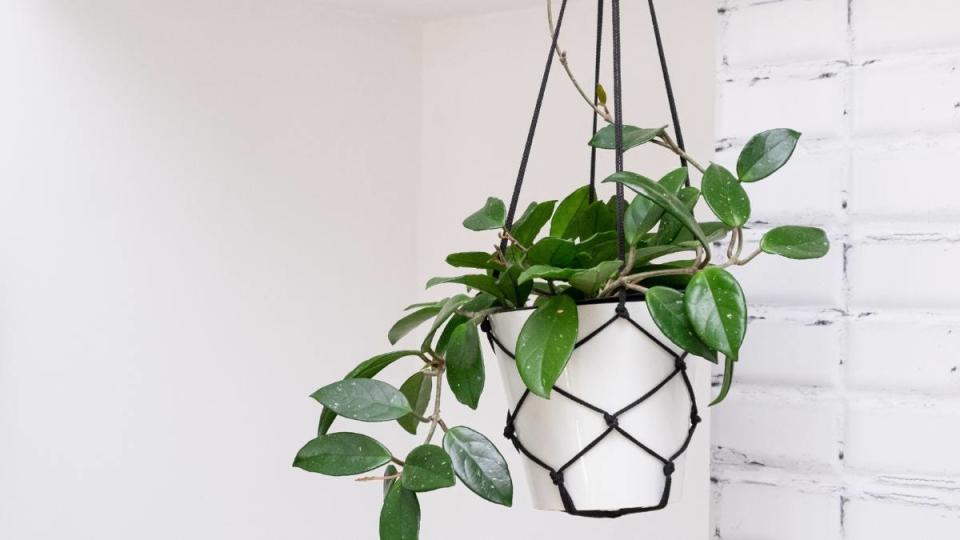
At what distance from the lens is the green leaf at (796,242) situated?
664 mm

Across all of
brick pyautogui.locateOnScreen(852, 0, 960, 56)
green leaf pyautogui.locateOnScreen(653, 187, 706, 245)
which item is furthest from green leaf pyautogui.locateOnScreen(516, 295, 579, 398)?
brick pyautogui.locateOnScreen(852, 0, 960, 56)

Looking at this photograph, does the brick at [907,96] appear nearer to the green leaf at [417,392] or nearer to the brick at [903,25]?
the brick at [903,25]

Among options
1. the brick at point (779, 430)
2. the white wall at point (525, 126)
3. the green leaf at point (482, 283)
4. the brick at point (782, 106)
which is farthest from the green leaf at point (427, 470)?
the white wall at point (525, 126)

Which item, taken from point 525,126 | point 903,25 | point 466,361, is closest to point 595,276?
point 466,361

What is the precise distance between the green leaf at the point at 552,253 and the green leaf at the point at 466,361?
0.07 m

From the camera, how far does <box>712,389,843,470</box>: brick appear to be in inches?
34.4

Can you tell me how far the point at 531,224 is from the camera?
811 mm

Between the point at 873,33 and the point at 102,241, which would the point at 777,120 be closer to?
the point at 873,33

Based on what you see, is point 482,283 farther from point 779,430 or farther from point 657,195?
point 779,430

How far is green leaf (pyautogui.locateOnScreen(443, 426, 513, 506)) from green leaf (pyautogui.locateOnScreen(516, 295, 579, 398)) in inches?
2.6

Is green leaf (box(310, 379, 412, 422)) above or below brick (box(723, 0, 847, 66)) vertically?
below

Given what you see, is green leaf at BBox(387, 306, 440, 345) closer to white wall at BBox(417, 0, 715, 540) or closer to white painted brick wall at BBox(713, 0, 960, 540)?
white painted brick wall at BBox(713, 0, 960, 540)

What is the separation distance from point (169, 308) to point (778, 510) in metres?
1.64

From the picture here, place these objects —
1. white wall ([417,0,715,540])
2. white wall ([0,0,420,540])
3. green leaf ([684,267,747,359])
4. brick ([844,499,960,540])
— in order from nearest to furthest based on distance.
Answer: green leaf ([684,267,747,359]) → brick ([844,499,960,540]) → white wall ([0,0,420,540]) → white wall ([417,0,715,540])
